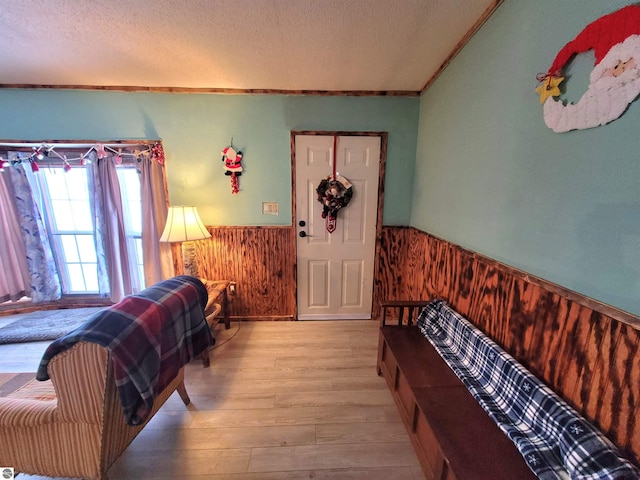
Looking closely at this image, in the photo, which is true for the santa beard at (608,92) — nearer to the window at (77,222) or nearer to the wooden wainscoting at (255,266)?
the wooden wainscoting at (255,266)

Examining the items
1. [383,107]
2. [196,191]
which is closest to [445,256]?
[383,107]

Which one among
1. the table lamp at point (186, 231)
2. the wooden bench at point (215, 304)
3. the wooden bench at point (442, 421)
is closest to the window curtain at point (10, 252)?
the table lamp at point (186, 231)

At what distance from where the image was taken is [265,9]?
1344 millimetres

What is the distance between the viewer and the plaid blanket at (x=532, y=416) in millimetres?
751

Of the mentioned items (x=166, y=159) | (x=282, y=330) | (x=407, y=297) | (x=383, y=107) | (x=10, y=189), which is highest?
(x=383, y=107)

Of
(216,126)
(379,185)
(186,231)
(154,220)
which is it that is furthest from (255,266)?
(379,185)

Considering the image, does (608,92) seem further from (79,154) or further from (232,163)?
(79,154)

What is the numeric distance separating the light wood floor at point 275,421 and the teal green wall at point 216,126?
4.85 feet

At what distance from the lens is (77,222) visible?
9.09 feet

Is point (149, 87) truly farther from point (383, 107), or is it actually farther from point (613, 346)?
point (613, 346)

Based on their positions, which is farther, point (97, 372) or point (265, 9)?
point (265, 9)

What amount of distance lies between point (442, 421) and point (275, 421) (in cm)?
98

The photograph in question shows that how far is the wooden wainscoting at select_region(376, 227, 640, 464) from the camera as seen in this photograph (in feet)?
2.47

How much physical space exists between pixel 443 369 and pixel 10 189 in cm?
430
